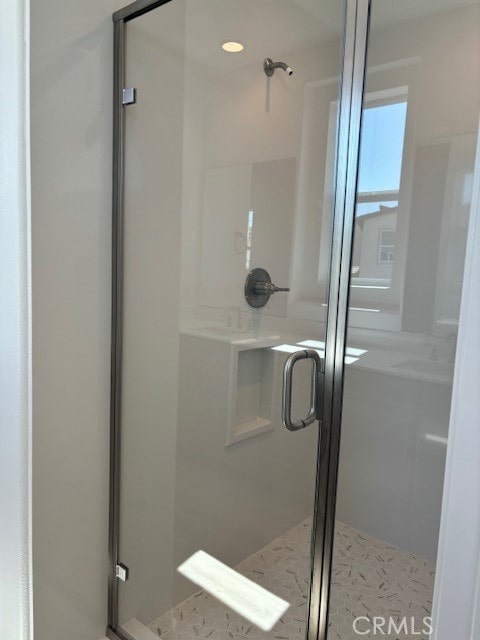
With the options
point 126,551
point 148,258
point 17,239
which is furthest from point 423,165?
point 126,551

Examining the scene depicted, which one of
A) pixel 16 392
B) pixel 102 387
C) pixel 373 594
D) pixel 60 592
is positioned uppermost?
pixel 16 392

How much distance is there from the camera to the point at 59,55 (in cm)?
138

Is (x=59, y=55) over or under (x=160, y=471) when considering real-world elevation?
over

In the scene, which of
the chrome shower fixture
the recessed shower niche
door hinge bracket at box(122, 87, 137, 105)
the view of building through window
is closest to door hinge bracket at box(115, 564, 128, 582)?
the recessed shower niche

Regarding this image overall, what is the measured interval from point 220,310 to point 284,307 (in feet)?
0.75

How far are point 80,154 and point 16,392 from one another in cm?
95

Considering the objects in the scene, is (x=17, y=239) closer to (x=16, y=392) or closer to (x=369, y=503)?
(x=16, y=392)

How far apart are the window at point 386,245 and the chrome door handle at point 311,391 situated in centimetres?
32

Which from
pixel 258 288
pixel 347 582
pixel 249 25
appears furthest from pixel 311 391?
pixel 249 25

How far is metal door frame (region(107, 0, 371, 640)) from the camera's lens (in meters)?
1.16

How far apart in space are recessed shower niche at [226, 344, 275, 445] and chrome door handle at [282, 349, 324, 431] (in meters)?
0.16

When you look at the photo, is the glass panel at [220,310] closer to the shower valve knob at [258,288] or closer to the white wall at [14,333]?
the shower valve knob at [258,288]

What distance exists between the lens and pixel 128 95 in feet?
4.99

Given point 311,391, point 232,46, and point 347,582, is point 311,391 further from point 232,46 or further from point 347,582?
point 232,46
